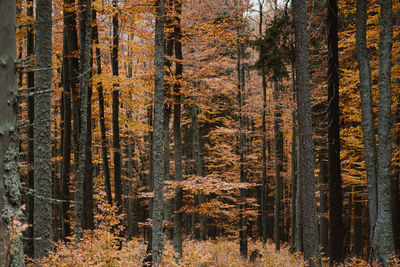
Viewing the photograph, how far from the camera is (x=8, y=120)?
132 inches

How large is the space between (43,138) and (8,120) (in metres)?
3.26

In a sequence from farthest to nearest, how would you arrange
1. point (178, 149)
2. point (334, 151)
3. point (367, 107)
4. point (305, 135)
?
point (178, 149), point (367, 107), point (334, 151), point (305, 135)

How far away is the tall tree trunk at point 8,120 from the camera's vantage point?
3311mm

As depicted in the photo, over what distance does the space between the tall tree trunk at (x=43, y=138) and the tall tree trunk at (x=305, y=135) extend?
20.0 ft

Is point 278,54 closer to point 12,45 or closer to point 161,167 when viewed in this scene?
point 161,167

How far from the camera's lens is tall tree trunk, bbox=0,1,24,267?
10.9 ft

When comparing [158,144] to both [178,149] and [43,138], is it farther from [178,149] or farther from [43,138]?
[178,149]

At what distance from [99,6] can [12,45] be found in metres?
8.47

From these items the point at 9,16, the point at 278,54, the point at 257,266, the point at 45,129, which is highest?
the point at 278,54

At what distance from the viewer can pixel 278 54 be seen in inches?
385

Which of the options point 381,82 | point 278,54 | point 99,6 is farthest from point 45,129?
point 381,82

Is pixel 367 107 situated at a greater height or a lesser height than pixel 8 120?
greater

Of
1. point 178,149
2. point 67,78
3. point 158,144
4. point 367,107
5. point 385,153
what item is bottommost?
point 385,153

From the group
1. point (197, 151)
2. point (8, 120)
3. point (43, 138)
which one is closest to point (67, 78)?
point (43, 138)
